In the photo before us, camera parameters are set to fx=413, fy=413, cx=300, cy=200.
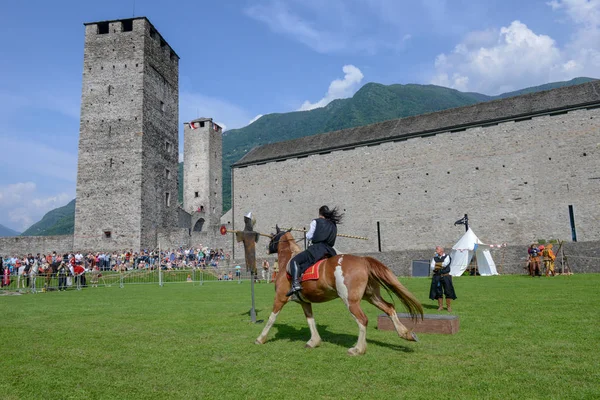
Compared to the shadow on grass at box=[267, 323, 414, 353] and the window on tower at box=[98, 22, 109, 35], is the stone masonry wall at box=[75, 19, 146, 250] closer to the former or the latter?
the window on tower at box=[98, 22, 109, 35]

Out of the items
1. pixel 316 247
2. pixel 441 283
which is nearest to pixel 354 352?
pixel 316 247

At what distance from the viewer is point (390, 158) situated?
32.2m

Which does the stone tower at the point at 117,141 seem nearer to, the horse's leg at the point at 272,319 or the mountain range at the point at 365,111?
the horse's leg at the point at 272,319

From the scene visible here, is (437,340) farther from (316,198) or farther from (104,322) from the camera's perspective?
(316,198)

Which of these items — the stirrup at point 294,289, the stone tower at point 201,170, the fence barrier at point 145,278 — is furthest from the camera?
the stone tower at point 201,170

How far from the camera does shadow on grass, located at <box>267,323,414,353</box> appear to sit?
6154 mm

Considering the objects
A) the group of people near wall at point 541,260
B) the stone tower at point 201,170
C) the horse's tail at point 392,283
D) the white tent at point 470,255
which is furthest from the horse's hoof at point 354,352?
the stone tower at point 201,170

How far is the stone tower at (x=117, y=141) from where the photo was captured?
3741 cm

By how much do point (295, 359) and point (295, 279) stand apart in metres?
1.33

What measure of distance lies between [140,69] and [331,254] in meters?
37.1

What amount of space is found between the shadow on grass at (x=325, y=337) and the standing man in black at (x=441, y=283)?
11.9 ft

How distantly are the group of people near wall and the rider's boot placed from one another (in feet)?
56.6

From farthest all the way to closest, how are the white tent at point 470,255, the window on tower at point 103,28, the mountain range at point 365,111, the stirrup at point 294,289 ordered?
the mountain range at point 365,111 < the window on tower at point 103,28 < the white tent at point 470,255 < the stirrup at point 294,289

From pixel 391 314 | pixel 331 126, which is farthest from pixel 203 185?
pixel 331 126
